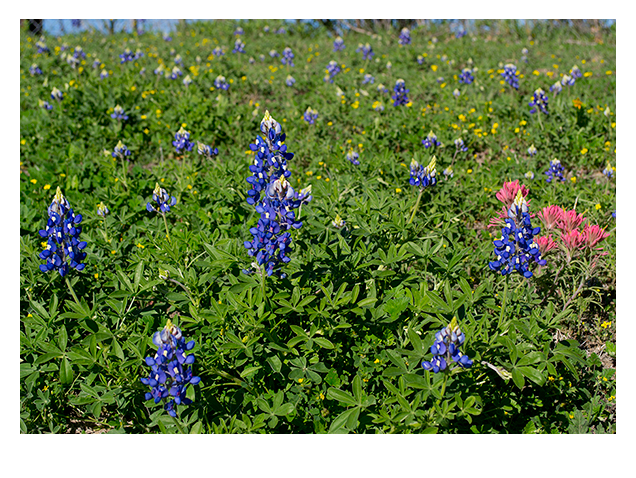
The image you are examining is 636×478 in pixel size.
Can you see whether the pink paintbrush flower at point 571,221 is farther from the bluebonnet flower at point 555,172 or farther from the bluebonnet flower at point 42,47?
the bluebonnet flower at point 42,47

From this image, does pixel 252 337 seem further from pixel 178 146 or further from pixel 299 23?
pixel 299 23

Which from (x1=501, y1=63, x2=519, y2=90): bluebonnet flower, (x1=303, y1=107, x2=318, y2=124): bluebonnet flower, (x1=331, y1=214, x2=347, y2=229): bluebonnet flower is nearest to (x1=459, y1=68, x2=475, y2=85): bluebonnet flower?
(x1=501, y1=63, x2=519, y2=90): bluebonnet flower

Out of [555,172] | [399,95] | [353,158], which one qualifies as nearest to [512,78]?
[399,95]

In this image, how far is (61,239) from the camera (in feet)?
8.92

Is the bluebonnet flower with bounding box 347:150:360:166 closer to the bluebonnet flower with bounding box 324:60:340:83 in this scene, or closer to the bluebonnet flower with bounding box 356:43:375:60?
the bluebonnet flower with bounding box 324:60:340:83

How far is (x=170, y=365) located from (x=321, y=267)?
3.57ft

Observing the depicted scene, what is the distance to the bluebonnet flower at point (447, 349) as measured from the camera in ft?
6.92

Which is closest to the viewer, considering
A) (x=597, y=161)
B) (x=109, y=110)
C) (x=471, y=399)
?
(x=471, y=399)

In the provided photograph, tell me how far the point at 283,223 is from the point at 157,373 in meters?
0.91

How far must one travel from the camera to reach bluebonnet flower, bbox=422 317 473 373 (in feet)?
6.92

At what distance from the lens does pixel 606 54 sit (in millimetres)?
8664

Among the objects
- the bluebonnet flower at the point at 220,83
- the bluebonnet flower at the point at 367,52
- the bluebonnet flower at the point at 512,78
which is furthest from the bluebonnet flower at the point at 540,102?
the bluebonnet flower at the point at 220,83

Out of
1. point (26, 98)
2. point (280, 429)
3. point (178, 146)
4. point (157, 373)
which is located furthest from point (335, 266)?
point (26, 98)

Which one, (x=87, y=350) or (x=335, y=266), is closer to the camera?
(x=87, y=350)
